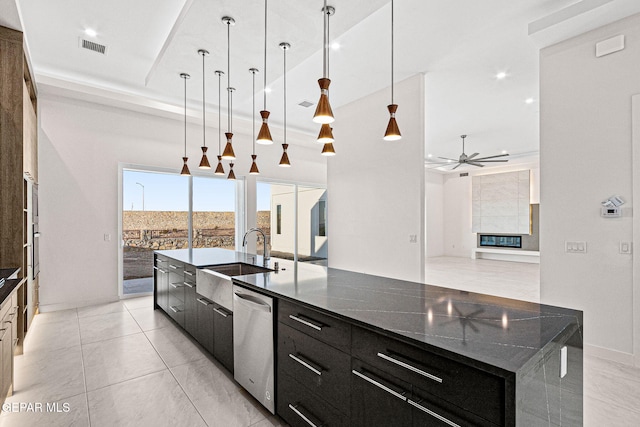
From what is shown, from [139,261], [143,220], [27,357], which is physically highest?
[143,220]

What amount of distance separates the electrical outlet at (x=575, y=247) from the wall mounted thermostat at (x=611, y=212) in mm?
330

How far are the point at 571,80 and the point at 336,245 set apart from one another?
12.3 feet

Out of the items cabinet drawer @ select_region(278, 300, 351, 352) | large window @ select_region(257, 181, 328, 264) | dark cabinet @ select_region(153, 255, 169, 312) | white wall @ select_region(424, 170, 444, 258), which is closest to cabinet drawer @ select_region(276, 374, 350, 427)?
cabinet drawer @ select_region(278, 300, 351, 352)

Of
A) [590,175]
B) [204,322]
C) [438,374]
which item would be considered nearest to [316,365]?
[438,374]

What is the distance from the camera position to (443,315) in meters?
1.51

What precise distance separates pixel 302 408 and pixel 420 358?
0.97 metres

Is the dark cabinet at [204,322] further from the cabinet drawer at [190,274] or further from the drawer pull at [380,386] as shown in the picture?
the drawer pull at [380,386]

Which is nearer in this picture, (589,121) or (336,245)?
(589,121)

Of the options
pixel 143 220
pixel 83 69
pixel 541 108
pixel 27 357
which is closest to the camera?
pixel 27 357

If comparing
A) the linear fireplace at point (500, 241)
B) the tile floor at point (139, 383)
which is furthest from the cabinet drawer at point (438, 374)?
the linear fireplace at point (500, 241)

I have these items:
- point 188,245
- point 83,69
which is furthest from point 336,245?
point 83,69

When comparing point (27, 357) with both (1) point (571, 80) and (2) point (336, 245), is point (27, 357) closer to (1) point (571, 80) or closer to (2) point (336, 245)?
(2) point (336, 245)

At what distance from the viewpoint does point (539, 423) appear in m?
1.10

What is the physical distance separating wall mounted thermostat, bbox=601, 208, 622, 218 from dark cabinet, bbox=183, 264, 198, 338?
4013 millimetres
